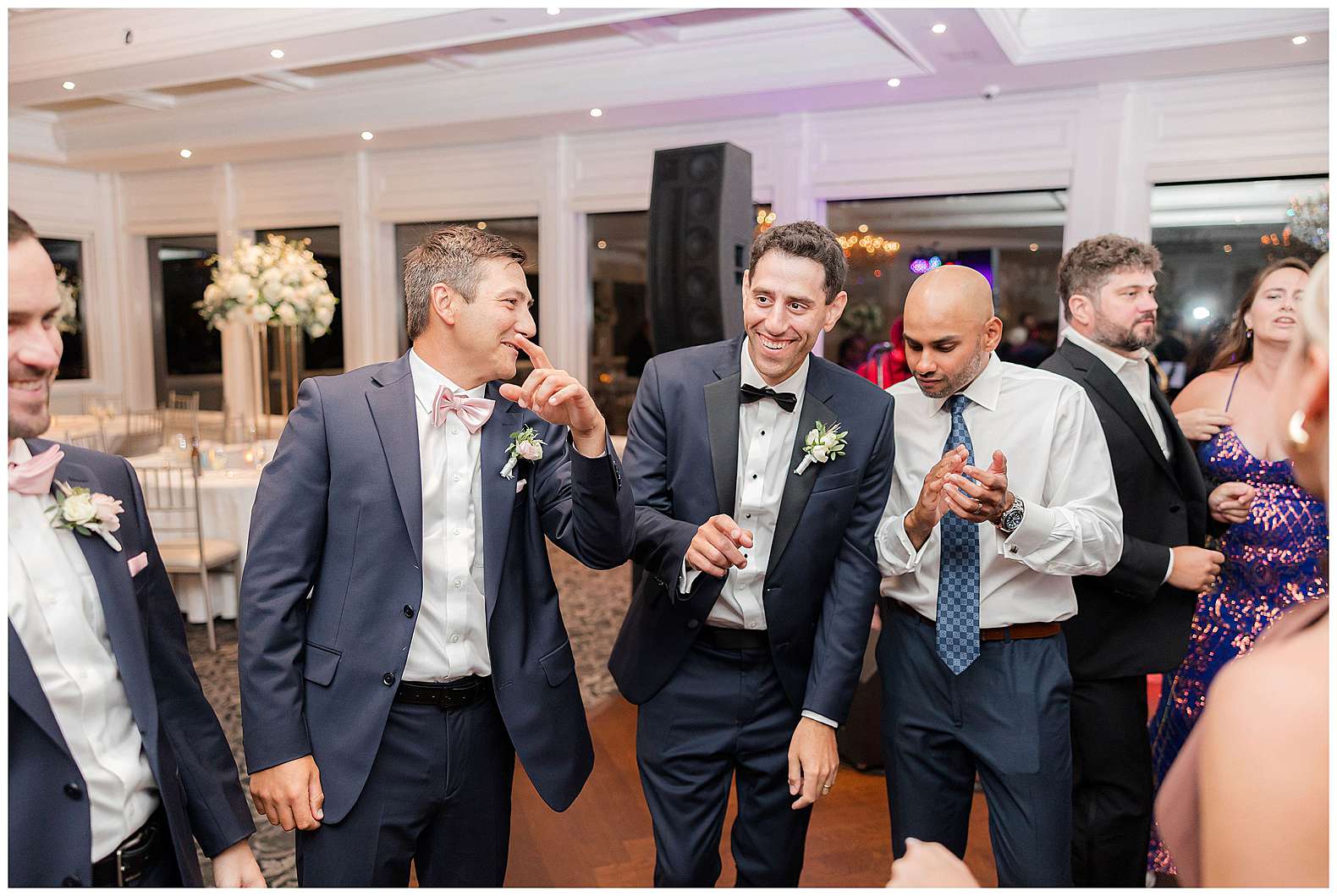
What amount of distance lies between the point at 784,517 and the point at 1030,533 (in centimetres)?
51

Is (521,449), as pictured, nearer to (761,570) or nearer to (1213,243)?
(761,570)

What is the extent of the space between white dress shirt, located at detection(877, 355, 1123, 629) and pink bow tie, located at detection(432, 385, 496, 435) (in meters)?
0.95

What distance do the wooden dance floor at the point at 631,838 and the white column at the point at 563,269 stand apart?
17.0 ft

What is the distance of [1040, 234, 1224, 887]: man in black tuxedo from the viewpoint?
2.51m

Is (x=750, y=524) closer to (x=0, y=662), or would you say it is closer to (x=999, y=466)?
(x=999, y=466)

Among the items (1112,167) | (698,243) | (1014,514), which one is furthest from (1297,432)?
(1112,167)

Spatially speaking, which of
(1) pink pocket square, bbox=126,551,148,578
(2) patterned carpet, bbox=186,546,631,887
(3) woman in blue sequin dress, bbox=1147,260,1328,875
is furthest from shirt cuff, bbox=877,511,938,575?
(2) patterned carpet, bbox=186,546,631,887

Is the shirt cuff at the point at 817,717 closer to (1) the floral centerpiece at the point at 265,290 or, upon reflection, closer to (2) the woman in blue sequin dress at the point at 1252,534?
(2) the woman in blue sequin dress at the point at 1252,534

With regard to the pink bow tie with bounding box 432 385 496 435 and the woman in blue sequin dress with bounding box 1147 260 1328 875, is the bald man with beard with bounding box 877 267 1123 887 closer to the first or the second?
the woman in blue sequin dress with bounding box 1147 260 1328 875

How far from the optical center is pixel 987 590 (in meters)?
2.17

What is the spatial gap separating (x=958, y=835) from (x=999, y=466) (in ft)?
3.00

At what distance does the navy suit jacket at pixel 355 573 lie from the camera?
1759 mm

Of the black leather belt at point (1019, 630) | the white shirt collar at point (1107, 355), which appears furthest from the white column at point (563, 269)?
the black leather belt at point (1019, 630)

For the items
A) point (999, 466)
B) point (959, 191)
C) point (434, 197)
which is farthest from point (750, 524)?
point (434, 197)
